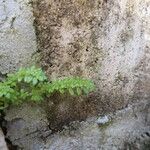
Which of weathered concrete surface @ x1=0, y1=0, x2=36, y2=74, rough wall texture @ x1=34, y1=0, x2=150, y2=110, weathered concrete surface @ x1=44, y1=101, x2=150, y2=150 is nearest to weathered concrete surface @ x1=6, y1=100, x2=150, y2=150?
weathered concrete surface @ x1=44, y1=101, x2=150, y2=150

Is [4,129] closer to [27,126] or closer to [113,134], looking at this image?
[27,126]

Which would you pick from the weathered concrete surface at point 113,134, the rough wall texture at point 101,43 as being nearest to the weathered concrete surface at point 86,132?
the weathered concrete surface at point 113,134

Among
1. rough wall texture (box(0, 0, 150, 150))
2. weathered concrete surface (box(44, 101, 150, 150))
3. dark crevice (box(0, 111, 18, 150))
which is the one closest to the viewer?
rough wall texture (box(0, 0, 150, 150))

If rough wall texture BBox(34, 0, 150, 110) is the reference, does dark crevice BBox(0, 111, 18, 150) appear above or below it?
below

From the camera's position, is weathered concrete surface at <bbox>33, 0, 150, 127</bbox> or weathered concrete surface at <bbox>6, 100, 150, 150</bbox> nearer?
weathered concrete surface at <bbox>33, 0, 150, 127</bbox>

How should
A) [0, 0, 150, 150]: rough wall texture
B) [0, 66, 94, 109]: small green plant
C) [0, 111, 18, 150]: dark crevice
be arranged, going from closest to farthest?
[0, 66, 94, 109]: small green plant, [0, 0, 150, 150]: rough wall texture, [0, 111, 18, 150]: dark crevice

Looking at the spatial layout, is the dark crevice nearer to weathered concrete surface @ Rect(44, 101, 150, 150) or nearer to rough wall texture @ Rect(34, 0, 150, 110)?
weathered concrete surface @ Rect(44, 101, 150, 150)

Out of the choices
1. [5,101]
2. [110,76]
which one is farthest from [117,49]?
[5,101]

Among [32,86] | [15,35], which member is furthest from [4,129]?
[15,35]
